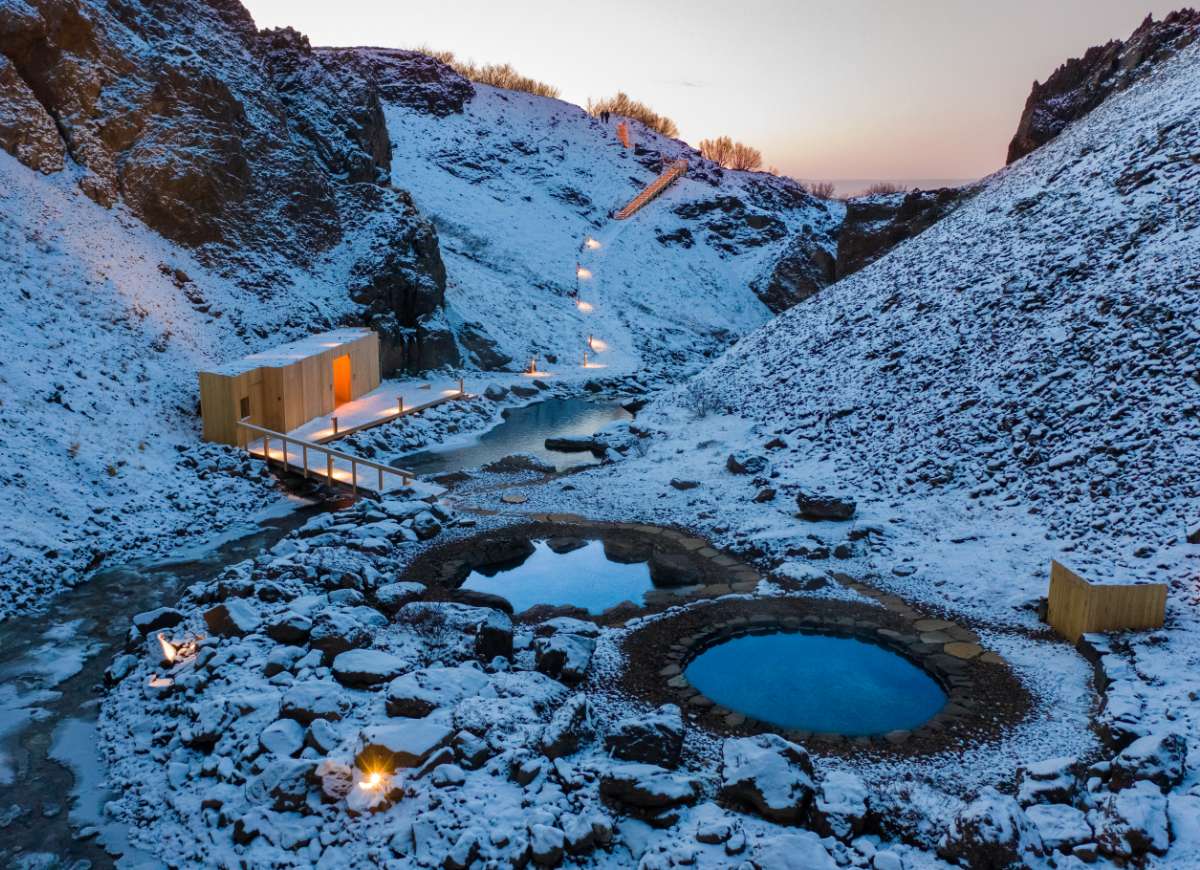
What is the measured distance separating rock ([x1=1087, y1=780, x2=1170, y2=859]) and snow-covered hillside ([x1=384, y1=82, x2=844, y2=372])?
34.1m

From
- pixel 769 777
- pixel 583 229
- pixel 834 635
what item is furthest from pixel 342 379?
pixel 583 229

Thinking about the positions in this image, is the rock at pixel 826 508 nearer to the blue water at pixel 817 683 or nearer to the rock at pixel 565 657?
the blue water at pixel 817 683

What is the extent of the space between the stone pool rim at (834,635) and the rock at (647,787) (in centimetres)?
139

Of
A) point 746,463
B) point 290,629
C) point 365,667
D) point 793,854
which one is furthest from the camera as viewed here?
point 746,463

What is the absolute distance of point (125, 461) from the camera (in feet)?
59.2

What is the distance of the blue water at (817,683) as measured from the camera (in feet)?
31.5

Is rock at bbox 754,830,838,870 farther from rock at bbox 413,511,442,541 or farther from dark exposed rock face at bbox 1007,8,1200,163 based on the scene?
dark exposed rock face at bbox 1007,8,1200,163

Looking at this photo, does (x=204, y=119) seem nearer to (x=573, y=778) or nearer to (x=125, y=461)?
(x=125, y=461)

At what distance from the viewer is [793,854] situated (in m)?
6.93

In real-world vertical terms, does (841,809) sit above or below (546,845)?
above

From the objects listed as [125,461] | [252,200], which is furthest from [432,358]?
[125,461]

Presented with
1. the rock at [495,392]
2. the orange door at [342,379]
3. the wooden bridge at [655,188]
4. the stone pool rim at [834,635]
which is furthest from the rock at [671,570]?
the wooden bridge at [655,188]

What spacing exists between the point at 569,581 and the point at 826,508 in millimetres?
5481

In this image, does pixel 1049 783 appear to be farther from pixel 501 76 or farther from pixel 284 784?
pixel 501 76
